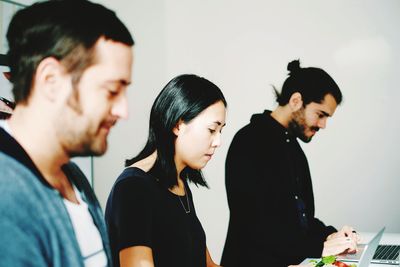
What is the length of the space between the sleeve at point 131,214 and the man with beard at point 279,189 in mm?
827

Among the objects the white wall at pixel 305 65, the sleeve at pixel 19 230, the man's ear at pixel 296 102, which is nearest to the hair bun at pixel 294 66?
the man's ear at pixel 296 102

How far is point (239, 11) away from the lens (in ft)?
8.78

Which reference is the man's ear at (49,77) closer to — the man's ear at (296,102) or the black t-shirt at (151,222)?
the black t-shirt at (151,222)

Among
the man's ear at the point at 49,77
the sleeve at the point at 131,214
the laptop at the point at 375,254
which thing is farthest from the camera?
the laptop at the point at 375,254

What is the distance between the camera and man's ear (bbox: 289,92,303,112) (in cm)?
210

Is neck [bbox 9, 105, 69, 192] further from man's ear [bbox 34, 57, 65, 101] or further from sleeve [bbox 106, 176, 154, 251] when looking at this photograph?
sleeve [bbox 106, 176, 154, 251]

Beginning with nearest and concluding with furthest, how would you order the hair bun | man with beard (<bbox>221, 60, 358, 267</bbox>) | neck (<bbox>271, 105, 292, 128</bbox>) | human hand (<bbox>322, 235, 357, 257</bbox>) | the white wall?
1. human hand (<bbox>322, 235, 357, 257</bbox>)
2. man with beard (<bbox>221, 60, 358, 267</bbox>)
3. neck (<bbox>271, 105, 292, 128</bbox>)
4. the hair bun
5. the white wall

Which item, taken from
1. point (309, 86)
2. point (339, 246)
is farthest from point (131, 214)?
point (309, 86)

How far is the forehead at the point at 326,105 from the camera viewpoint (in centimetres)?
211

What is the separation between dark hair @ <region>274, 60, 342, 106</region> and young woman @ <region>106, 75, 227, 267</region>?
101 centimetres

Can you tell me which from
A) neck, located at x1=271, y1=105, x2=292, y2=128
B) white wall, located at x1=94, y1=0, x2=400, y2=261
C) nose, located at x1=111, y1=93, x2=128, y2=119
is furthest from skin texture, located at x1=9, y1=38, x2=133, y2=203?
white wall, located at x1=94, y1=0, x2=400, y2=261

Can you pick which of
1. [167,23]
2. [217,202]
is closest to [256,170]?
[217,202]

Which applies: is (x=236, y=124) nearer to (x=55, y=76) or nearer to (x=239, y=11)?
(x=239, y=11)

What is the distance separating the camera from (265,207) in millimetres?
1802
